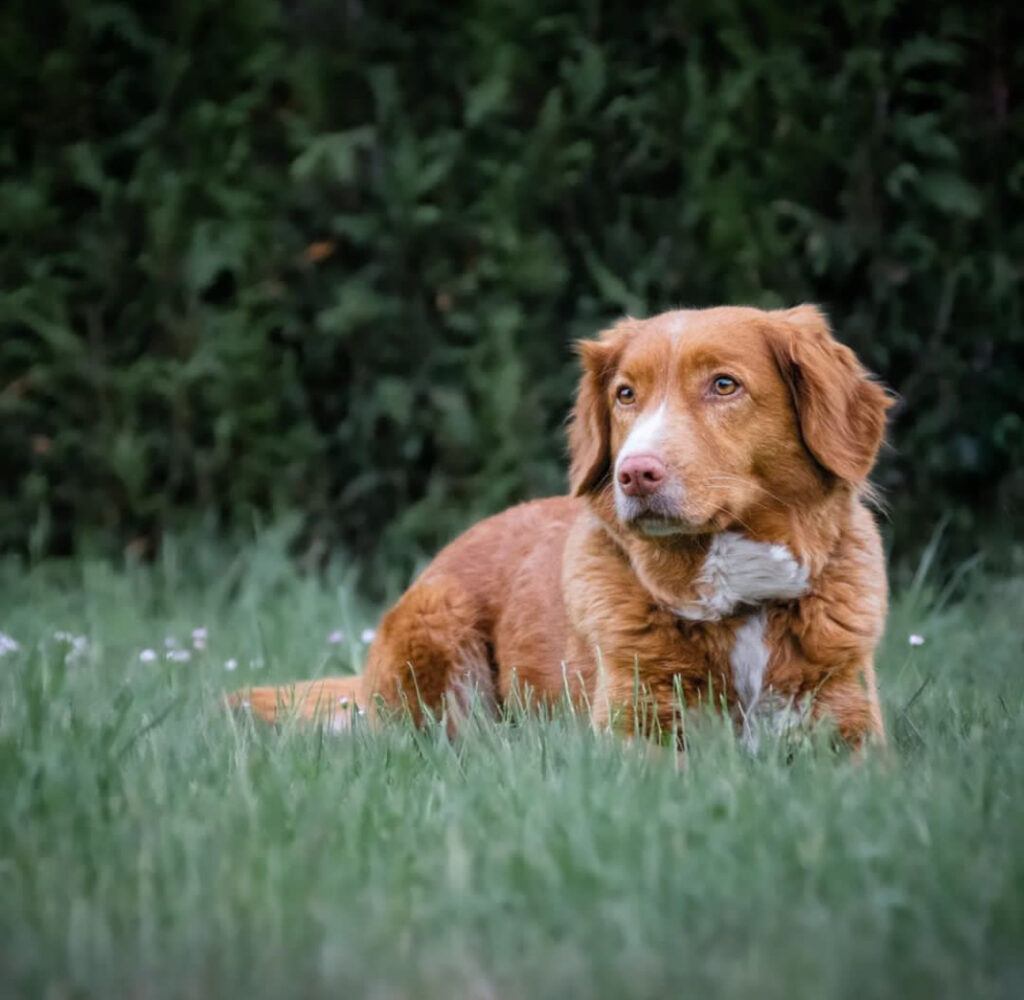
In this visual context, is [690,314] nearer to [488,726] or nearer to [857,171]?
[488,726]

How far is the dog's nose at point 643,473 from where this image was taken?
3162mm

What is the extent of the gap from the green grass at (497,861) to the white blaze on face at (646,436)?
0.65 m

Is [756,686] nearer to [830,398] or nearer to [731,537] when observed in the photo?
[731,537]

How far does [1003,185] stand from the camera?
19.9ft

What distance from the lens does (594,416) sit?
150 inches

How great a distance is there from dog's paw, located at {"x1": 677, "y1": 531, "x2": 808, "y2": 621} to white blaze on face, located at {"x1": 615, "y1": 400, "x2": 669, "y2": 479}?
0.34 m

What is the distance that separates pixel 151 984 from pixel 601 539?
1.93 m

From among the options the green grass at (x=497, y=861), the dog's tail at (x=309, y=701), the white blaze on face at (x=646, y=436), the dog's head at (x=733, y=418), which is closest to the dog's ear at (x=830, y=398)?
the dog's head at (x=733, y=418)

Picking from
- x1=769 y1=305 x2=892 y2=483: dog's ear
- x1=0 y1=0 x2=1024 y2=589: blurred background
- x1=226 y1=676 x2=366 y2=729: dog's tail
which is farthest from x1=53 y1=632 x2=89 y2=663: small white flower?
x1=769 y1=305 x2=892 y2=483: dog's ear

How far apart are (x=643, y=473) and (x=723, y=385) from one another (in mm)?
397

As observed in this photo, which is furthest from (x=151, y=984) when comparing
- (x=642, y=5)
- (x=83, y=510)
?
(x=642, y=5)

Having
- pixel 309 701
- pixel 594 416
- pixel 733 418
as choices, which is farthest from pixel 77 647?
pixel 733 418

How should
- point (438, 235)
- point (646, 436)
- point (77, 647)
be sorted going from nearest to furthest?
point (646, 436) < point (77, 647) < point (438, 235)

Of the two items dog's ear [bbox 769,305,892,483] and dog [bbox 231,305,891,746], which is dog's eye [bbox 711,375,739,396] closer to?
dog [bbox 231,305,891,746]
